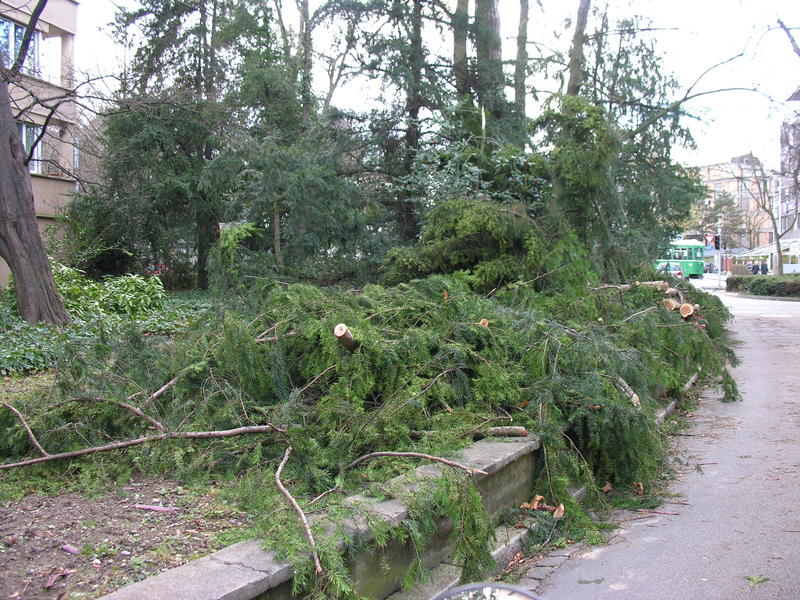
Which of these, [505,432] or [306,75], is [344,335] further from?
[306,75]

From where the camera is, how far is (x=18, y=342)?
32.4ft

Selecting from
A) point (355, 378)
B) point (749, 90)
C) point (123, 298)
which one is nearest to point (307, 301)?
point (355, 378)

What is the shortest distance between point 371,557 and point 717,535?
2.48m

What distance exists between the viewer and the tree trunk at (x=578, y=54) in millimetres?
18922

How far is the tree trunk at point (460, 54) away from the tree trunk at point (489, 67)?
30 centimetres

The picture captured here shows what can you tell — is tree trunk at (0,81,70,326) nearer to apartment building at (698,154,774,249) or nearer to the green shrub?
apartment building at (698,154,774,249)

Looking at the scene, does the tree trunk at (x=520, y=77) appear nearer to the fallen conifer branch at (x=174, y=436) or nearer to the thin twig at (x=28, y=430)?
the fallen conifer branch at (x=174, y=436)

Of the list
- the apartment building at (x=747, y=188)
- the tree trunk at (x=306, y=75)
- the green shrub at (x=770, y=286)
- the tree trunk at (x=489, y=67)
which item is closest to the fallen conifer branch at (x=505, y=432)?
the tree trunk at (x=489, y=67)

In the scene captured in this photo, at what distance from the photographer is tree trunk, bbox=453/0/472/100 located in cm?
1608

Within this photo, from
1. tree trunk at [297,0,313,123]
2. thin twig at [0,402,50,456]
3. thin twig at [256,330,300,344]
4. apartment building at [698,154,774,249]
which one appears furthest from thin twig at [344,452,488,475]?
apartment building at [698,154,774,249]

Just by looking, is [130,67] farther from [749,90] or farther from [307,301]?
[307,301]

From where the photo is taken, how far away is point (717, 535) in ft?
14.8

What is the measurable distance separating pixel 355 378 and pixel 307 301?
3.97ft

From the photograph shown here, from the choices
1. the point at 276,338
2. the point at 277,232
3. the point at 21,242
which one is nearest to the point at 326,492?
the point at 276,338
